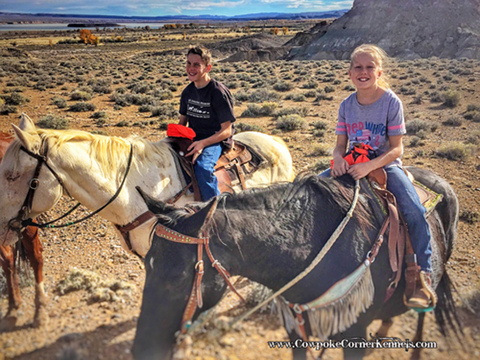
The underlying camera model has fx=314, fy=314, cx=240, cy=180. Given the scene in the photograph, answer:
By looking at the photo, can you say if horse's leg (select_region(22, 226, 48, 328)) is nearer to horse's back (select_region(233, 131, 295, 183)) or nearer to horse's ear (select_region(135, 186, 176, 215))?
horse's ear (select_region(135, 186, 176, 215))

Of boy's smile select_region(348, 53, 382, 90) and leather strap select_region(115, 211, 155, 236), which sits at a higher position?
boy's smile select_region(348, 53, 382, 90)

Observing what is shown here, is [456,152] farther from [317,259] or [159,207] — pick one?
[159,207]

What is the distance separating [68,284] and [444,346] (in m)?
4.32

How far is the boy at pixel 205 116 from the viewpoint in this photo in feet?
11.6

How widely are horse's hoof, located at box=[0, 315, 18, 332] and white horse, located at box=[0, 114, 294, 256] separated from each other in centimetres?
118

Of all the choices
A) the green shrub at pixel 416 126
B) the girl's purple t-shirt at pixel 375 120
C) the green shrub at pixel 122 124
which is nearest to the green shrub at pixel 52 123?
the green shrub at pixel 122 124

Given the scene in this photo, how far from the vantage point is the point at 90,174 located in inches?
118

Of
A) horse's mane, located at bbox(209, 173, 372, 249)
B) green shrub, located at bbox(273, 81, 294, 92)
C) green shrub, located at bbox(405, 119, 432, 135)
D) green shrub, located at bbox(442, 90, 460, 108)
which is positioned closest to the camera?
horse's mane, located at bbox(209, 173, 372, 249)

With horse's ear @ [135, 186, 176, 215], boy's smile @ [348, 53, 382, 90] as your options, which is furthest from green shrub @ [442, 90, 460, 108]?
horse's ear @ [135, 186, 176, 215]

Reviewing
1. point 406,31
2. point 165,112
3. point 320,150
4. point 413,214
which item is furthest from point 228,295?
point 406,31

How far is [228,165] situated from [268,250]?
203cm

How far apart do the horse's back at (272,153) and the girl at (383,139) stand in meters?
1.69

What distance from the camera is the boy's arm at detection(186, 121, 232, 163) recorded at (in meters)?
3.55

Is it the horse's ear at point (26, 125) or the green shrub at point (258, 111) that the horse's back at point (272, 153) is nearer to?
the horse's ear at point (26, 125)
